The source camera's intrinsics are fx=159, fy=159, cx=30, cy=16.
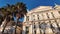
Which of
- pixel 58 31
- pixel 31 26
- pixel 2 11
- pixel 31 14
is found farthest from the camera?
pixel 31 14

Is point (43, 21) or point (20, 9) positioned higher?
point (20, 9)

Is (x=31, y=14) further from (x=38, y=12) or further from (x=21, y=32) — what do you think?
(x=21, y=32)

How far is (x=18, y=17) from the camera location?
35656mm

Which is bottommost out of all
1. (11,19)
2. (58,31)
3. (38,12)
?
(58,31)

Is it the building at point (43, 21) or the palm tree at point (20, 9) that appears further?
the building at point (43, 21)

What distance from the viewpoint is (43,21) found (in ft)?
139

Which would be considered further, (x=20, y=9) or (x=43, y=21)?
(x=43, y=21)

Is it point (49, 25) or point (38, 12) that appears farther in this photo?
point (38, 12)

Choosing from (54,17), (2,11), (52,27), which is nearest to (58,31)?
(52,27)

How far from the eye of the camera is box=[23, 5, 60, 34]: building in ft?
131

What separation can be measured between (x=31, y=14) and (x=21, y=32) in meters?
6.98

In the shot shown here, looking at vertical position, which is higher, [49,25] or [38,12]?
[38,12]

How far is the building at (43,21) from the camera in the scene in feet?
131

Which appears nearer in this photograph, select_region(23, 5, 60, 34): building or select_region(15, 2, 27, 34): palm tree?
select_region(15, 2, 27, 34): palm tree
